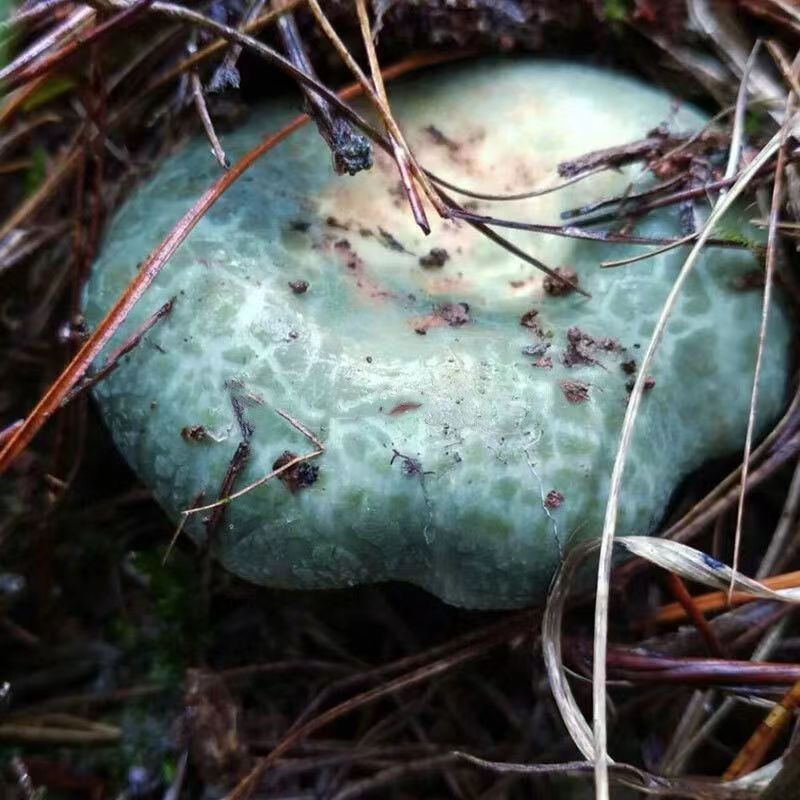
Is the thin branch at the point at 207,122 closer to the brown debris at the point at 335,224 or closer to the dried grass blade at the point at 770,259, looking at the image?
the brown debris at the point at 335,224

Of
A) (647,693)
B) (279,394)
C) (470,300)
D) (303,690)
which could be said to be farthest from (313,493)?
(647,693)

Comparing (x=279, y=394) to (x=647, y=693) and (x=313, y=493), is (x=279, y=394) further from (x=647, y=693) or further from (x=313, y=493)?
(x=647, y=693)

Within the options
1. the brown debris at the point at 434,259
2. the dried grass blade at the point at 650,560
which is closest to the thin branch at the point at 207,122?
the brown debris at the point at 434,259

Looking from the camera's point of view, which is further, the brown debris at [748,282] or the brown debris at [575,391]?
the brown debris at [748,282]

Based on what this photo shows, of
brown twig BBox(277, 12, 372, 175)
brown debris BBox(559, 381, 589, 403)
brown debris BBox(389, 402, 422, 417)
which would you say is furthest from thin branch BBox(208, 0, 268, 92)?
brown debris BBox(559, 381, 589, 403)

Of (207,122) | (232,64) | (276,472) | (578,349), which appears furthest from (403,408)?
(232,64)

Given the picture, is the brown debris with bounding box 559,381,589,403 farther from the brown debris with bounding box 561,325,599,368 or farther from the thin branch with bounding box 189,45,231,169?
the thin branch with bounding box 189,45,231,169

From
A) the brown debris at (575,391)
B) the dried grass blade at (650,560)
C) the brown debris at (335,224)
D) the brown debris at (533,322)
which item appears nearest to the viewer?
the dried grass blade at (650,560)
